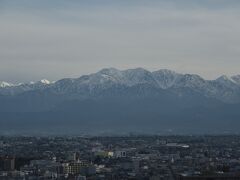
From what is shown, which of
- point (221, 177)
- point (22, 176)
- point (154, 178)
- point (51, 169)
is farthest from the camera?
point (51, 169)

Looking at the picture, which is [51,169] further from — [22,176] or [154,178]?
[154,178]

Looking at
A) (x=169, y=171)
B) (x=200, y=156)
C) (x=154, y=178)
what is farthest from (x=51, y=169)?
(x=200, y=156)

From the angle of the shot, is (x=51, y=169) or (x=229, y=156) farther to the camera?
(x=229, y=156)

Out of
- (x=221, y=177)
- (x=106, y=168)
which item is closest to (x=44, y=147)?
(x=106, y=168)

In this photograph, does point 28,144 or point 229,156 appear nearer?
point 229,156

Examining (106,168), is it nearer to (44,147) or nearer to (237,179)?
(237,179)

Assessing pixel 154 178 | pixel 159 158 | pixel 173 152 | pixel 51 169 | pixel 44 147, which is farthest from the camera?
pixel 44 147

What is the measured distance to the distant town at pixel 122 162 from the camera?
8594cm

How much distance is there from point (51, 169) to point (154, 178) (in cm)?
1960

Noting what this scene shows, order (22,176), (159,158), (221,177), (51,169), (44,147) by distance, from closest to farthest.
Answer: (221,177) → (22,176) → (51,169) → (159,158) → (44,147)

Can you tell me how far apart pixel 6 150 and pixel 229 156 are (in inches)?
1201

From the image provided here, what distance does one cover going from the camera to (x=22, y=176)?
87.9 m

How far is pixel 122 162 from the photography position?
362 ft

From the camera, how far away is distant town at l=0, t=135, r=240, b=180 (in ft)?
282
